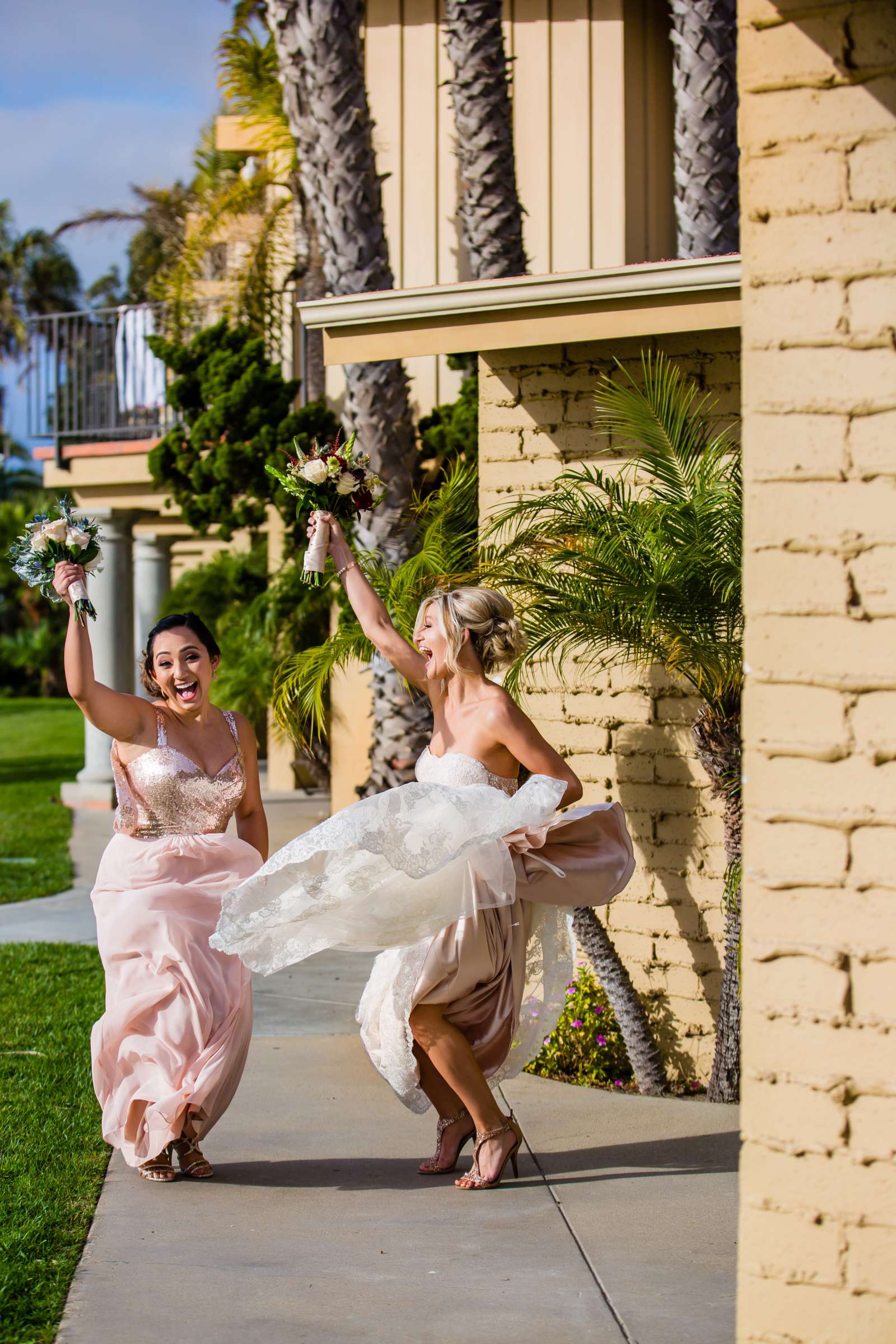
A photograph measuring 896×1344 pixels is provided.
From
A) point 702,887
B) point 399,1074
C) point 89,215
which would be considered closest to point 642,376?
point 702,887

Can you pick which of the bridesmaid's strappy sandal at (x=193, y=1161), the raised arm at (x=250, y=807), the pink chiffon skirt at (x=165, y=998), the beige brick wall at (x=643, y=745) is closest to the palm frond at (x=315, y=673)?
the beige brick wall at (x=643, y=745)

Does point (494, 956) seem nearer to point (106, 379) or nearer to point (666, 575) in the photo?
point (666, 575)

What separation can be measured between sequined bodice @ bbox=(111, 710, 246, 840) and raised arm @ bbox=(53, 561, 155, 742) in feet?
0.24

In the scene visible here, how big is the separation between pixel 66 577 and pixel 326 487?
1.03 metres

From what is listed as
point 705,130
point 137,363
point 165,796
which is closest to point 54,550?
point 165,796

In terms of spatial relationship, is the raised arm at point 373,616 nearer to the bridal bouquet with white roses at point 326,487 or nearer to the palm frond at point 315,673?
the bridal bouquet with white roses at point 326,487

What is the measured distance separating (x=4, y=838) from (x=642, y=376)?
10.4 m

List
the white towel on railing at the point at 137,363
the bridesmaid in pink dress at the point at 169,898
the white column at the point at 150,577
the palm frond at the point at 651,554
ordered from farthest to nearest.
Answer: the white column at the point at 150,577, the white towel on railing at the point at 137,363, the palm frond at the point at 651,554, the bridesmaid in pink dress at the point at 169,898

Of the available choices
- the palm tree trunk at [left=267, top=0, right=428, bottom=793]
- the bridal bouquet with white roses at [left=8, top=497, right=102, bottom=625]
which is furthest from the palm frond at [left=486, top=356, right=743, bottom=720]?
the palm tree trunk at [left=267, top=0, right=428, bottom=793]

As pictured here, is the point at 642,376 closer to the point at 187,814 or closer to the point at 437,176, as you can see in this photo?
the point at 187,814

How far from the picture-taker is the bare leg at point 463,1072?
5.08m

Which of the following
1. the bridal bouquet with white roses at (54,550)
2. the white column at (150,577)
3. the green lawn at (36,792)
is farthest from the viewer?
the white column at (150,577)

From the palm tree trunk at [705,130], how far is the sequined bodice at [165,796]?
643 centimetres

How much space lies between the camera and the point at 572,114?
1420cm
